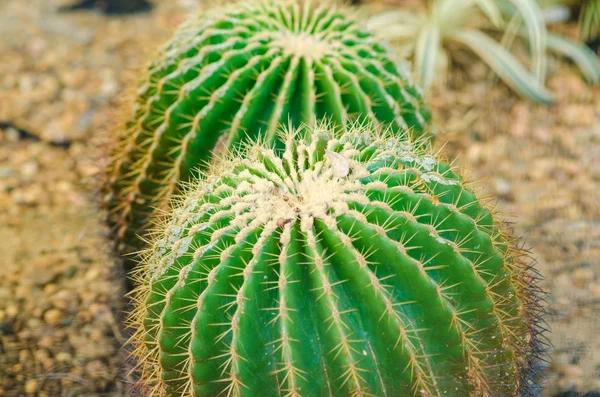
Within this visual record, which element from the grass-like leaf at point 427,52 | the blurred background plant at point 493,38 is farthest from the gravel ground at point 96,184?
the grass-like leaf at point 427,52

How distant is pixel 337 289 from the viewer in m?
1.88

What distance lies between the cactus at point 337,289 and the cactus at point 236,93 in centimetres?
59

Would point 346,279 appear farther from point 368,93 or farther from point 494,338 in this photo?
point 368,93

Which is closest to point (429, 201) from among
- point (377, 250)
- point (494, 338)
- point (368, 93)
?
point (377, 250)

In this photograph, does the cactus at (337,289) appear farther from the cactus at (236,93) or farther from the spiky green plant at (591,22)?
the spiky green plant at (591,22)

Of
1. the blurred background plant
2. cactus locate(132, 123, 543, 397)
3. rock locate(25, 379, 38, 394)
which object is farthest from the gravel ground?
cactus locate(132, 123, 543, 397)

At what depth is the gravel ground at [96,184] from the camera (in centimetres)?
290

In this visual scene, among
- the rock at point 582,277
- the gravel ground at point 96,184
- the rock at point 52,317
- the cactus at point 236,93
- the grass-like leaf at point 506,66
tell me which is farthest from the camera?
the grass-like leaf at point 506,66

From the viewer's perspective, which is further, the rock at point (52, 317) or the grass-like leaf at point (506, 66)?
the grass-like leaf at point (506, 66)

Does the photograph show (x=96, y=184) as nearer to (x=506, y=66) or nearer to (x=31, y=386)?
(x=31, y=386)

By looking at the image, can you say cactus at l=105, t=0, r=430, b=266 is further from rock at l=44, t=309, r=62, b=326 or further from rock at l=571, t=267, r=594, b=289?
rock at l=571, t=267, r=594, b=289

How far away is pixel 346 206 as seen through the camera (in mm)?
1914

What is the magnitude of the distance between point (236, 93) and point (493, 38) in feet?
9.64

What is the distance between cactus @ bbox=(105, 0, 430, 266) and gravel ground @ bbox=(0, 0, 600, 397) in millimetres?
281
